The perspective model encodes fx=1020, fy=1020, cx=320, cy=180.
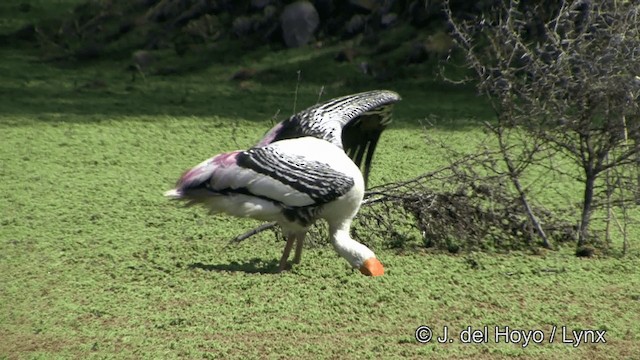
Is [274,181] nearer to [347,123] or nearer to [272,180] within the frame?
[272,180]

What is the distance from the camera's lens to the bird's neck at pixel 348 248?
4336 millimetres

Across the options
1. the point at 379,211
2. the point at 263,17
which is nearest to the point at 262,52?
the point at 263,17

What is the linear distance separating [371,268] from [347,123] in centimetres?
88

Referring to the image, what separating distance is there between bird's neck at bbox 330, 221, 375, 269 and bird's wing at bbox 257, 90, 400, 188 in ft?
1.47

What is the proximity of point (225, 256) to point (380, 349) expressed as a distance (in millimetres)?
1342

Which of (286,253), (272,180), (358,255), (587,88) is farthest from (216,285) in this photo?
(587,88)

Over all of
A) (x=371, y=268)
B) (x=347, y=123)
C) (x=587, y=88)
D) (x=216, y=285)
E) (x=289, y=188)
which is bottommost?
(x=216, y=285)

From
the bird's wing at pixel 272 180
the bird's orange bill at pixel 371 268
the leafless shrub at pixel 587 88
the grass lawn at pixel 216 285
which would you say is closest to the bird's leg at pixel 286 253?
the grass lawn at pixel 216 285

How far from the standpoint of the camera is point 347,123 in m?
4.88

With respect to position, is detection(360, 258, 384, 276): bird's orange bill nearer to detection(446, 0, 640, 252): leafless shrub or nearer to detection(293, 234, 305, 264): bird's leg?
detection(293, 234, 305, 264): bird's leg

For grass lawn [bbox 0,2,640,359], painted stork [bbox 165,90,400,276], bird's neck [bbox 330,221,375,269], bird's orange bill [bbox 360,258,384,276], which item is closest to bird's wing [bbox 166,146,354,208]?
painted stork [bbox 165,90,400,276]

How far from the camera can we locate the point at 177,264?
4777mm

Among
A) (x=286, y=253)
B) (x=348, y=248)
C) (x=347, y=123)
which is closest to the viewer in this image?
(x=348, y=248)

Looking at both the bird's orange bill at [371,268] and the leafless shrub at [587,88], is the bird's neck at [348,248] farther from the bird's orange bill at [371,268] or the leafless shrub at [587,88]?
the leafless shrub at [587,88]
